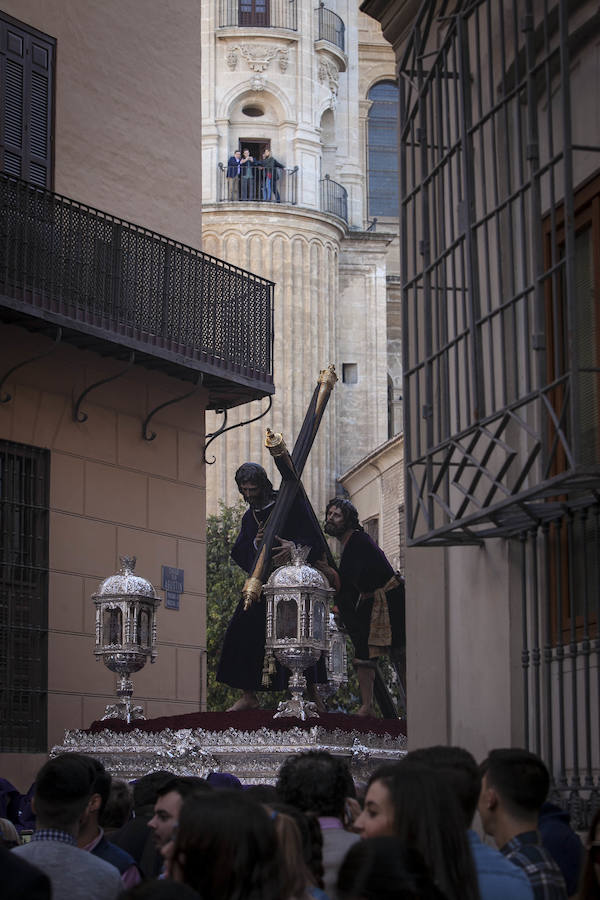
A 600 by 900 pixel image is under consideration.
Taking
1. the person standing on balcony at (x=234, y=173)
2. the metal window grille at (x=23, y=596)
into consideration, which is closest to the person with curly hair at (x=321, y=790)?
the metal window grille at (x=23, y=596)

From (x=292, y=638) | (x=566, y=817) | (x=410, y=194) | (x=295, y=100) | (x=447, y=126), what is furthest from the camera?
(x=295, y=100)

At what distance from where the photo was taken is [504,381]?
26.6ft

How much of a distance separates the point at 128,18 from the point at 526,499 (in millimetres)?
11466

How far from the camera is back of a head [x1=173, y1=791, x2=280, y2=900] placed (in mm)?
3666

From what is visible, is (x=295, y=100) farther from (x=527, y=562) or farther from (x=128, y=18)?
(x=527, y=562)

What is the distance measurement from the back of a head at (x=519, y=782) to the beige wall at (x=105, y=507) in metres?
10.0

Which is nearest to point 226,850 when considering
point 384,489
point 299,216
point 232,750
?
point 232,750

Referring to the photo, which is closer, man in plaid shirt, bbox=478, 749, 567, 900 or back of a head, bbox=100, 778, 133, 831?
man in plaid shirt, bbox=478, 749, 567, 900

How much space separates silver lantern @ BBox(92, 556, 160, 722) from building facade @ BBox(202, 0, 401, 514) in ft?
94.0

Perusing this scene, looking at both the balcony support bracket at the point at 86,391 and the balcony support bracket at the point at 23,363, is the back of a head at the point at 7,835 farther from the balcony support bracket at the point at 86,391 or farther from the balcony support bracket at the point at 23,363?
the balcony support bracket at the point at 86,391

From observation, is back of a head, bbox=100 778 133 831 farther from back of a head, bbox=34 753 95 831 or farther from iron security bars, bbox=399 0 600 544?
iron security bars, bbox=399 0 600 544

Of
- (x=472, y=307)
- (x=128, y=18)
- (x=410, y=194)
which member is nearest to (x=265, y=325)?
(x=128, y=18)

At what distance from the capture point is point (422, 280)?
9430mm

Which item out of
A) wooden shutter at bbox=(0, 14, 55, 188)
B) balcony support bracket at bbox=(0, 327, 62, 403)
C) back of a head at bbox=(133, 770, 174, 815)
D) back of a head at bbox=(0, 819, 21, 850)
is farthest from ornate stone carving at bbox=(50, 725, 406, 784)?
wooden shutter at bbox=(0, 14, 55, 188)
